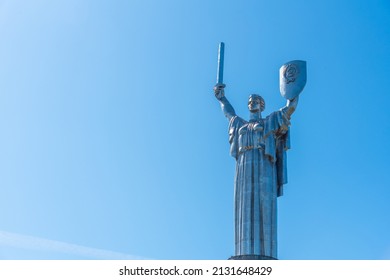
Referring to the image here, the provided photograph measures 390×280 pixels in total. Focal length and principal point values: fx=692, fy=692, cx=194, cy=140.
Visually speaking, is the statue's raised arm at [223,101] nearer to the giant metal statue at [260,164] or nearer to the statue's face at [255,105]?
the giant metal statue at [260,164]

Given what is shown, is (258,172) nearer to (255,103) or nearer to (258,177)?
(258,177)

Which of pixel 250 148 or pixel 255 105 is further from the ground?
pixel 255 105

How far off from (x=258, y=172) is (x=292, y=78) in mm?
3143

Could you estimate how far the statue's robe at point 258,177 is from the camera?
19.4 m

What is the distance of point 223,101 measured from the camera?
22.3 metres

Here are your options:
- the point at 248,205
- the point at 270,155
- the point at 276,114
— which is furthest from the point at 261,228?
the point at 276,114

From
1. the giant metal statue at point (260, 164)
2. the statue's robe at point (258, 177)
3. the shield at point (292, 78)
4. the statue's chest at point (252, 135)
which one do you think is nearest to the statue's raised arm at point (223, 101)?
the giant metal statue at point (260, 164)

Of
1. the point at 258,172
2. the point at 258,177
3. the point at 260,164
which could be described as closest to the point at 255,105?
the point at 260,164

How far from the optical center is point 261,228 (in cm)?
1950

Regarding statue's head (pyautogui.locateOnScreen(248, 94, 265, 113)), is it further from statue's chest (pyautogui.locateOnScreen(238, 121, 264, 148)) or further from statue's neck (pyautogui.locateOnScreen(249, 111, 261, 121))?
statue's chest (pyautogui.locateOnScreen(238, 121, 264, 148))

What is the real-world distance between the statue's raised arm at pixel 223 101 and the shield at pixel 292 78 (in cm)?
182

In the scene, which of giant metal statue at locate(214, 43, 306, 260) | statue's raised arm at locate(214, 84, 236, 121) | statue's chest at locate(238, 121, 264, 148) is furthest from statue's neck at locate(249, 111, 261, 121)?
statue's raised arm at locate(214, 84, 236, 121)

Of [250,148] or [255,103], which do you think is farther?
[255,103]
